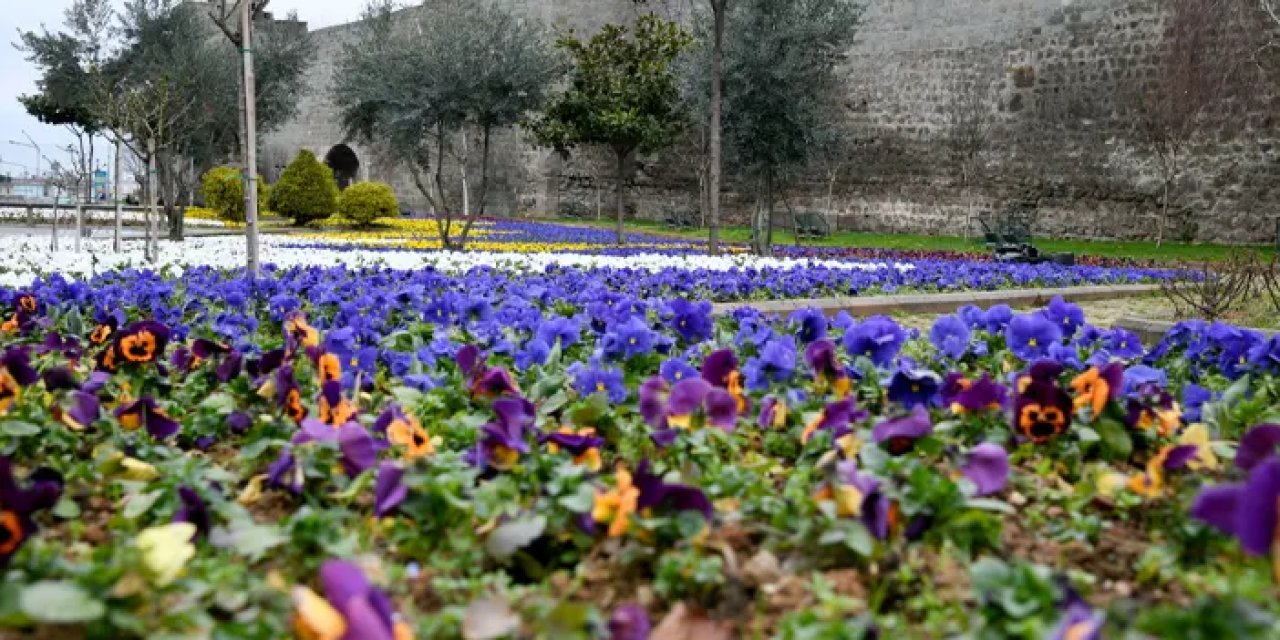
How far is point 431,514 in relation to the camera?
1.84m

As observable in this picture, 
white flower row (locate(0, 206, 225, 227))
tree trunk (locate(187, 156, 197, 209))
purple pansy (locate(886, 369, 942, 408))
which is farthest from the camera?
tree trunk (locate(187, 156, 197, 209))

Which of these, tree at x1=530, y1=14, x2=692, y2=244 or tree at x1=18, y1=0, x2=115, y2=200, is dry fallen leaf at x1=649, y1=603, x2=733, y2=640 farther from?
tree at x1=18, y1=0, x2=115, y2=200

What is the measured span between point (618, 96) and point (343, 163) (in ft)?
Result: 64.2

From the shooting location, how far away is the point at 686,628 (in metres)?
1.38

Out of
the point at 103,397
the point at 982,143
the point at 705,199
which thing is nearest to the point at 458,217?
the point at 705,199

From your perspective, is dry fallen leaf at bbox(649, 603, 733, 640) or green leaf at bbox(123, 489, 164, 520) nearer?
dry fallen leaf at bbox(649, 603, 733, 640)

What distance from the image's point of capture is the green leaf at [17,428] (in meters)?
2.17

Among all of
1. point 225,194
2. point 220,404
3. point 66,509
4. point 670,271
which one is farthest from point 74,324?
point 225,194

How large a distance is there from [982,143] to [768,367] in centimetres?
2039

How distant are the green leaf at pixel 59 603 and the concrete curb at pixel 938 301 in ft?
14.1

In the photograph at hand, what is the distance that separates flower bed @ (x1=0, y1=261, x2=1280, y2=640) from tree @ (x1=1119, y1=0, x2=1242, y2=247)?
17595 mm

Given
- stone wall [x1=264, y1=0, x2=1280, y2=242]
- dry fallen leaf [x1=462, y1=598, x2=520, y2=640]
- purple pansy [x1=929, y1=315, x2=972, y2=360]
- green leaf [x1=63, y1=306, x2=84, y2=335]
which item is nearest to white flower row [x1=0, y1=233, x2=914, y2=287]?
green leaf [x1=63, y1=306, x2=84, y2=335]

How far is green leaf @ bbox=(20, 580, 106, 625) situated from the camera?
48.1 inches

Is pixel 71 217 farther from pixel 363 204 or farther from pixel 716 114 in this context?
pixel 716 114
